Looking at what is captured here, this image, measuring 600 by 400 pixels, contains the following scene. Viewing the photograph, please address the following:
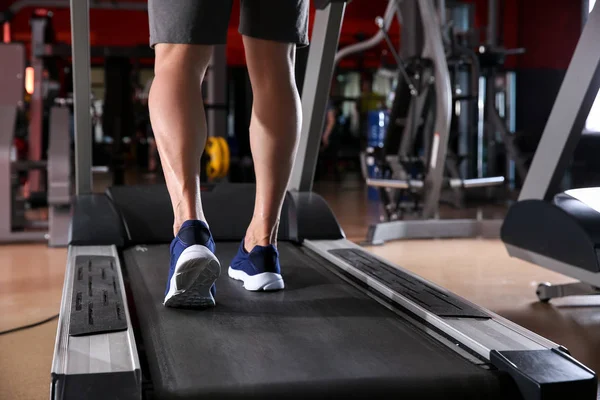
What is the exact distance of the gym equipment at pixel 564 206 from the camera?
1900 mm

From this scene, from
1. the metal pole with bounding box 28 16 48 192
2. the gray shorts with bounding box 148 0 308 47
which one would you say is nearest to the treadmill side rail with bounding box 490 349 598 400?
the gray shorts with bounding box 148 0 308 47

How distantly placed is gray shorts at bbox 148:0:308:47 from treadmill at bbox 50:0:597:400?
0.25m

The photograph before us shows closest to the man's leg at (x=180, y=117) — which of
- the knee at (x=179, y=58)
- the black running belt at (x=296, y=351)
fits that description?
the knee at (x=179, y=58)

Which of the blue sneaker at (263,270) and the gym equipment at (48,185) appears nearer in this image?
the blue sneaker at (263,270)

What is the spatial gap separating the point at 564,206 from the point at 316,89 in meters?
0.93

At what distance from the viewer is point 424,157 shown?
4.23 meters

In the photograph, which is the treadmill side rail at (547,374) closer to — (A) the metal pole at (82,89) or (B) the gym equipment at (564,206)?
(B) the gym equipment at (564,206)

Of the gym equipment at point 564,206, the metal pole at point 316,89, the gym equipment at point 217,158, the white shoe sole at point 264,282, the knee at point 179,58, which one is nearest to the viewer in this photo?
the knee at point 179,58

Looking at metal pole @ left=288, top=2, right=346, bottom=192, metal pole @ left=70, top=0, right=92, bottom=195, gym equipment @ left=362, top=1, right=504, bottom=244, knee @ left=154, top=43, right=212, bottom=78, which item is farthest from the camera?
gym equipment @ left=362, top=1, right=504, bottom=244

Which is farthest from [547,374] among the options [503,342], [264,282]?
[264,282]

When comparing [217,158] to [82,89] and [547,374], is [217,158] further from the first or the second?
[547,374]

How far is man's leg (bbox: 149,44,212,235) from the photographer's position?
140 centimetres

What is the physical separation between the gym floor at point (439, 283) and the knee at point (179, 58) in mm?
634

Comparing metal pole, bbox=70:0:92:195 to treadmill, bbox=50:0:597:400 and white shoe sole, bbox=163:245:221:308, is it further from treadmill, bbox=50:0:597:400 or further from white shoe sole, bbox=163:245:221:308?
white shoe sole, bbox=163:245:221:308
